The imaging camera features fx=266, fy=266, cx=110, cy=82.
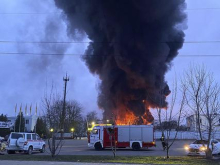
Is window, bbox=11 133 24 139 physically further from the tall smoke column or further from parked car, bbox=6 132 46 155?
the tall smoke column

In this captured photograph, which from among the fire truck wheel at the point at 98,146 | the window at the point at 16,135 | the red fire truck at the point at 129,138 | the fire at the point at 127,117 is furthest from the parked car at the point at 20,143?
the fire at the point at 127,117

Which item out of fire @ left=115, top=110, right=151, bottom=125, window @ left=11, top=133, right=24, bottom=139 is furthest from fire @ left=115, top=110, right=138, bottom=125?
window @ left=11, top=133, right=24, bottom=139

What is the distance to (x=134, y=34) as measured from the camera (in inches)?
1588

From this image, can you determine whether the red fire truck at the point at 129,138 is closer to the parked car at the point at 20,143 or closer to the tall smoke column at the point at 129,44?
the parked car at the point at 20,143

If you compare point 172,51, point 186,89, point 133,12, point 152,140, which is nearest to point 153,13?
point 133,12

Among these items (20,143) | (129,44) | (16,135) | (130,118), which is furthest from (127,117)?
(20,143)

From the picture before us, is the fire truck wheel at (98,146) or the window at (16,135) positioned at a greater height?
the window at (16,135)

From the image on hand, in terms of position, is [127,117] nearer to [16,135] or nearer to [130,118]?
[130,118]

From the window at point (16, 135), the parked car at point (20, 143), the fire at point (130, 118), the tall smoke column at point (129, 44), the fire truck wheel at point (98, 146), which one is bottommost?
the fire truck wheel at point (98, 146)

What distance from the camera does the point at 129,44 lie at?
129 ft

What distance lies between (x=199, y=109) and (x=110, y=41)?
26194 mm

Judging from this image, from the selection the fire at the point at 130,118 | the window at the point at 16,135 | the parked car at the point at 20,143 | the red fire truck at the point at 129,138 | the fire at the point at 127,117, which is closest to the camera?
the parked car at the point at 20,143

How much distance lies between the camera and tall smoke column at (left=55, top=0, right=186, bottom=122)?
126 feet

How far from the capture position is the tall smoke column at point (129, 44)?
38.5 metres
